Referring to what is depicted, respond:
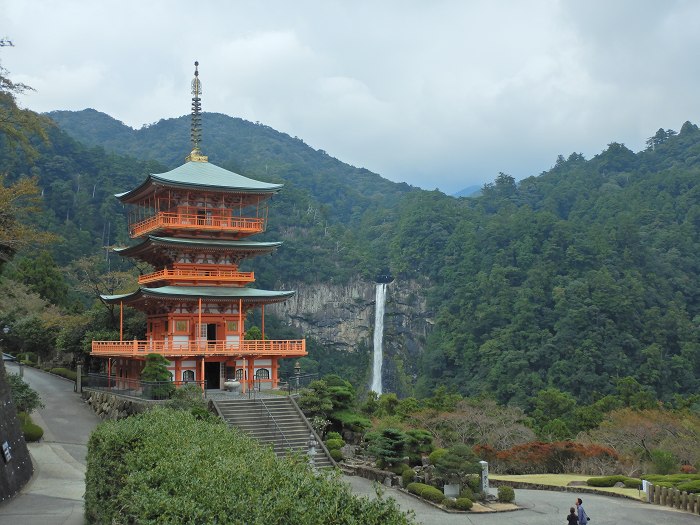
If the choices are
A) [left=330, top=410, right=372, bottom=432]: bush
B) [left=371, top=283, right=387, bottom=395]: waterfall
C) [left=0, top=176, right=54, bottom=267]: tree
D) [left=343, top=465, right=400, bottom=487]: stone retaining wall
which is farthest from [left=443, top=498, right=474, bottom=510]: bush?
[left=371, top=283, right=387, bottom=395]: waterfall

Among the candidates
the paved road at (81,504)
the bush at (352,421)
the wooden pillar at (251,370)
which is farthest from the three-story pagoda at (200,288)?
the paved road at (81,504)

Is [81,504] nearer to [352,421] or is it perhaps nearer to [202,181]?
[352,421]

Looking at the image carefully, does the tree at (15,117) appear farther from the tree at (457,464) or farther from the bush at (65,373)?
the bush at (65,373)

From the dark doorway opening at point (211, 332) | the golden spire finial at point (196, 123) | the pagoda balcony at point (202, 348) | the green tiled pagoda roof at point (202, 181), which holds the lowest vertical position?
the pagoda balcony at point (202, 348)

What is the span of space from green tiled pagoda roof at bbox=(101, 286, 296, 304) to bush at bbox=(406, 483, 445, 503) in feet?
43.2

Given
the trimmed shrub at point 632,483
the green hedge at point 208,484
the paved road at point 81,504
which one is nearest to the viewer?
the green hedge at point 208,484

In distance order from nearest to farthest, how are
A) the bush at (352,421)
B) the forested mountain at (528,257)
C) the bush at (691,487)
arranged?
the bush at (691,487) → the bush at (352,421) → the forested mountain at (528,257)

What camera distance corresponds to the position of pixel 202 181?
109ft

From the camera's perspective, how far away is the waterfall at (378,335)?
82.6m

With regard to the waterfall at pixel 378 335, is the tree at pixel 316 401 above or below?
above

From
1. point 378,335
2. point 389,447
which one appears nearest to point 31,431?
point 389,447

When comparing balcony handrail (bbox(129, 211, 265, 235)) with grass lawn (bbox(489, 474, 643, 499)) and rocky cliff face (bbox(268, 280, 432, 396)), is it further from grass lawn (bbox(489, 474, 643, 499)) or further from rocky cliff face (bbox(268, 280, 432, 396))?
rocky cliff face (bbox(268, 280, 432, 396))

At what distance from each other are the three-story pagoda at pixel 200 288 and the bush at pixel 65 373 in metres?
4.73

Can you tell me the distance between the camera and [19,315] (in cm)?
4494
